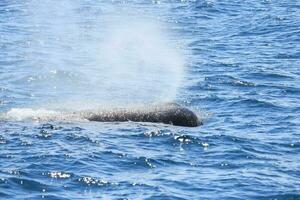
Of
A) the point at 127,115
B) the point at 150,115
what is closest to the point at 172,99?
the point at 150,115

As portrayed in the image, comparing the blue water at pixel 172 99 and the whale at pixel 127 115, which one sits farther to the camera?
the whale at pixel 127 115

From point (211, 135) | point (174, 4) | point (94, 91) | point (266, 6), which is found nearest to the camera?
point (211, 135)

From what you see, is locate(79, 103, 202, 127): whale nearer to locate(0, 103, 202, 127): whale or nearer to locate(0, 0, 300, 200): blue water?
locate(0, 103, 202, 127): whale

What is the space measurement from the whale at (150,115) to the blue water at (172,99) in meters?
0.55

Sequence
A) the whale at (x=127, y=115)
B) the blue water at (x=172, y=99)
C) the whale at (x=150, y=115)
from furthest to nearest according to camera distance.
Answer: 1. the whale at (x=127, y=115)
2. the whale at (x=150, y=115)
3. the blue water at (x=172, y=99)

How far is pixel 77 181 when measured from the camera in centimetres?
2216

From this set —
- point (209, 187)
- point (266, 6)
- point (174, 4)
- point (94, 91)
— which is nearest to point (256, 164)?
point (209, 187)

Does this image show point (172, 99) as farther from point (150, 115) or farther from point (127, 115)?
point (127, 115)

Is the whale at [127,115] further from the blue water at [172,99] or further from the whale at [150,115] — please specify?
the blue water at [172,99]

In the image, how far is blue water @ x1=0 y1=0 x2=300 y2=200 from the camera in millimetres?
22188

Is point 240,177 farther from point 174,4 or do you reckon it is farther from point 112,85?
point 174,4

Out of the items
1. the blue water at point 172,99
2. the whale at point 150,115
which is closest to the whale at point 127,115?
the whale at point 150,115

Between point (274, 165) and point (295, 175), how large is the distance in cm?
105

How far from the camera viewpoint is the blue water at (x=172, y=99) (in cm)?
2219
